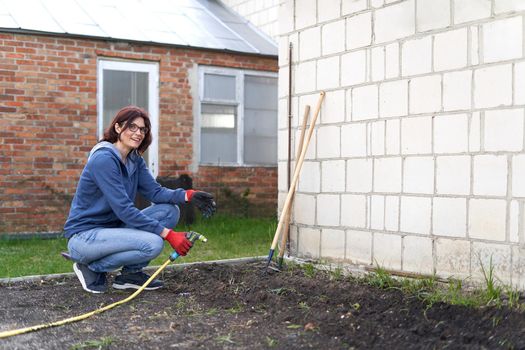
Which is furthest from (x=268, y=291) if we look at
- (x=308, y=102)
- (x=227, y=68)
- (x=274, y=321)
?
(x=227, y=68)

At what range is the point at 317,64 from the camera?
6145 millimetres

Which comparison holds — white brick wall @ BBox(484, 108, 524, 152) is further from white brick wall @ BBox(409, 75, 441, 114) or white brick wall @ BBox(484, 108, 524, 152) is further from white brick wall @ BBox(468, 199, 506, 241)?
white brick wall @ BBox(409, 75, 441, 114)

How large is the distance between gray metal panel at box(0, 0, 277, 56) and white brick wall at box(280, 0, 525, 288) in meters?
4.28

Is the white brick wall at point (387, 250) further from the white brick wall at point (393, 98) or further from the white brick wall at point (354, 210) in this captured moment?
the white brick wall at point (393, 98)

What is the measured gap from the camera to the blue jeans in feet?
16.9

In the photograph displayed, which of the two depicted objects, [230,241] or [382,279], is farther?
[230,241]

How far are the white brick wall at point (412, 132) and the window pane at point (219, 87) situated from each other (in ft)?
14.5

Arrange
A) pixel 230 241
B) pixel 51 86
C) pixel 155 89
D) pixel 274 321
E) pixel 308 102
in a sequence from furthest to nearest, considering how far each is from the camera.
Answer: pixel 155 89
pixel 51 86
pixel 230 241
pixel 308 102
pixel 274 321

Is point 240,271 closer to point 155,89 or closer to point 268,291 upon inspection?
point 268,291

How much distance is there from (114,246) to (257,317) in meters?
1.29

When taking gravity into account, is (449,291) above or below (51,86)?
below

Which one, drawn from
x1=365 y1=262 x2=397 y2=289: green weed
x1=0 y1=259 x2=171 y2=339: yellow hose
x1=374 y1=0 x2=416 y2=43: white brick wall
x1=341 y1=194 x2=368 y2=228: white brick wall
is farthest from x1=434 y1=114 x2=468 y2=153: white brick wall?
x1=0 y1=259 x2=171 y2=339: yellow hose

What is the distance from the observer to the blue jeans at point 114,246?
5.14 meters

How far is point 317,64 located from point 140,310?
8.86 ft
